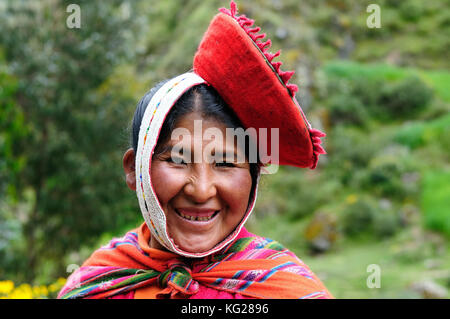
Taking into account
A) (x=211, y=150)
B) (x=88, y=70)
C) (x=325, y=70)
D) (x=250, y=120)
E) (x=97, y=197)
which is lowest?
(x=211, y=150)

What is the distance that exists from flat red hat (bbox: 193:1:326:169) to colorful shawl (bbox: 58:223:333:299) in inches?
15.5

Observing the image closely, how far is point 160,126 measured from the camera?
1533 millimetres

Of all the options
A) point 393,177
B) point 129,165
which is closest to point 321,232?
point 393,177

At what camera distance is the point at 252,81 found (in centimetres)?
153

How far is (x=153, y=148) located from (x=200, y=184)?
191 millimetres

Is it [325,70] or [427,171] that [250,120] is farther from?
[325,70]

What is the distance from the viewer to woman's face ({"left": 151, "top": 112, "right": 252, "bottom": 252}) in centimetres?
154

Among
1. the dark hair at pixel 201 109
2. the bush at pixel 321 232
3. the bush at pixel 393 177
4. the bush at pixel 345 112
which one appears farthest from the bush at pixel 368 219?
the dark hair at pixel 201 109

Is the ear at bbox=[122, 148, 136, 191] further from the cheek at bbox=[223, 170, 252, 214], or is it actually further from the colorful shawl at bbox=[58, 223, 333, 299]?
the cheek at bbox=[223, 170, 252, 214]

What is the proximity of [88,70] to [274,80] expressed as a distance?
555cm

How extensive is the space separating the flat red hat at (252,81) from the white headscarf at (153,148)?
10 centimetres

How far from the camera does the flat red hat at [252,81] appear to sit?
4.99 ft

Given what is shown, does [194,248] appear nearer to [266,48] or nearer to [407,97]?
[266,48]

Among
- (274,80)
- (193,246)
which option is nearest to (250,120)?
(274,80)
